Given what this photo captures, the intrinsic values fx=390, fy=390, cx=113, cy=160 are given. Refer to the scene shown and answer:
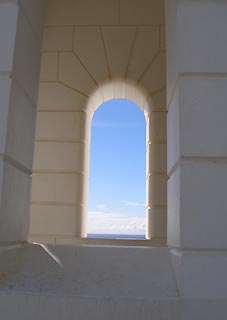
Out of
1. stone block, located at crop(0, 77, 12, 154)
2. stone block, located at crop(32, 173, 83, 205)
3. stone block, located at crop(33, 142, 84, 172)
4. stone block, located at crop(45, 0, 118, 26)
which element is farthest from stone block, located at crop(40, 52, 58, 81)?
stone block, located at crop(0, 77, 12, 154)

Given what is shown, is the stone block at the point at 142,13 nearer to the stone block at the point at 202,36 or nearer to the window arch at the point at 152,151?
the window arch at the point at 152,151

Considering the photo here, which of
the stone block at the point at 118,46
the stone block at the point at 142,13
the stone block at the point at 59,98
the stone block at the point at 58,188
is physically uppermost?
the stone block at the point at 142,13

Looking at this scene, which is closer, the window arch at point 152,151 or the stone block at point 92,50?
the window arch at point 152,151

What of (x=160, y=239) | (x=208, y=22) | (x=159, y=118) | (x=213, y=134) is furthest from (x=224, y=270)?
(x=159, y=118)

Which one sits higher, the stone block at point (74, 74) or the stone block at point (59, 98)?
the stone block at point (74, 74)

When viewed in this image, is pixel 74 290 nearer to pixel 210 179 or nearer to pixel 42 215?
pixel 210 179

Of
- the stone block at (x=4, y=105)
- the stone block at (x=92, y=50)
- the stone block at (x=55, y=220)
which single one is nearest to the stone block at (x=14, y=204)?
the stone block at (x=4, y=105)

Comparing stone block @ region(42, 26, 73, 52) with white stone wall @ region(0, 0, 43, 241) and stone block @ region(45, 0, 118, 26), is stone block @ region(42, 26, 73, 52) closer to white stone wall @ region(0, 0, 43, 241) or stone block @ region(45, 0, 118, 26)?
stone block @ region(45, 0, 118, 26)

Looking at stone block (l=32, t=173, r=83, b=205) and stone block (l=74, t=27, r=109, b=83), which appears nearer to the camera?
stone block (l=32, t=173, r=83, b=205)

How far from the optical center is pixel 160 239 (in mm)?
4332

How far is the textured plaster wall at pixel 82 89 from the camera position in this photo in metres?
4.50

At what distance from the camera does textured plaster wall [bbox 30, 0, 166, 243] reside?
4500 mm

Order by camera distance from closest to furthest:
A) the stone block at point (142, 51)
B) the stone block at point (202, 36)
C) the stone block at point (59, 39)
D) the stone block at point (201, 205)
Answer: the stone block at point (201, 205)
the stone block at point (202, 36)
the stone block at point (142, 51)
the stone block at point (59, 39)

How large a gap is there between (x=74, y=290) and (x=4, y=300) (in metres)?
0.34
